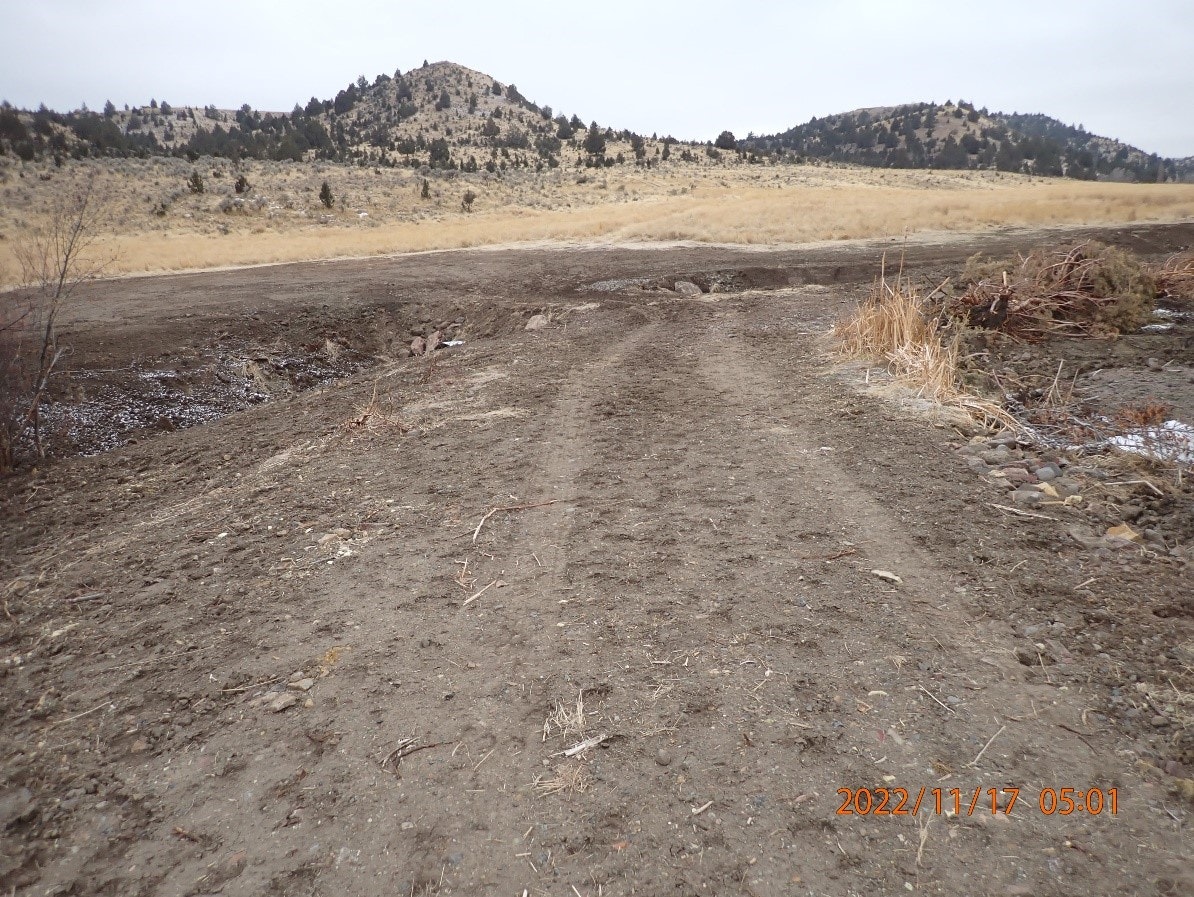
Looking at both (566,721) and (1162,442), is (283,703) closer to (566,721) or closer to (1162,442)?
(566,721)

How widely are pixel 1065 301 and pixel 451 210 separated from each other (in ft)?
104

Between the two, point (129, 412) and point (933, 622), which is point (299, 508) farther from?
A: point (129, 412)

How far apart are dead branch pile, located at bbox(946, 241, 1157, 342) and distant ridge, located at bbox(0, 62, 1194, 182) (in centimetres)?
4132

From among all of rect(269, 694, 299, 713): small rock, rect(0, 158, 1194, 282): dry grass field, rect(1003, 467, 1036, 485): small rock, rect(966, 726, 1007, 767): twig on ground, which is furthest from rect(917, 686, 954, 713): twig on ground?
rect(0, 158, 1194, 282): dry grass field

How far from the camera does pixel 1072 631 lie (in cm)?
297

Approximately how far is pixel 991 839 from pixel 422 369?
27.7 ft

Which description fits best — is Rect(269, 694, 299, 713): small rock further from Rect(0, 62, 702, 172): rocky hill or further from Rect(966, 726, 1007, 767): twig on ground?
Rect(0, 62, 702, 172): rocky hill

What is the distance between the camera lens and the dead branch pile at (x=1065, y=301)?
8.16m

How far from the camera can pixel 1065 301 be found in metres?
8.30

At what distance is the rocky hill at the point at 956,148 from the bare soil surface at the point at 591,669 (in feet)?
222

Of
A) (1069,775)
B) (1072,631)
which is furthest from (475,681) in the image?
(1072,631)

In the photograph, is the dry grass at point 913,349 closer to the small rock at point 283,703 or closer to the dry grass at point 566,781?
the dry grass at point 566,781

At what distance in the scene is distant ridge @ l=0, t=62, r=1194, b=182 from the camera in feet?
150
